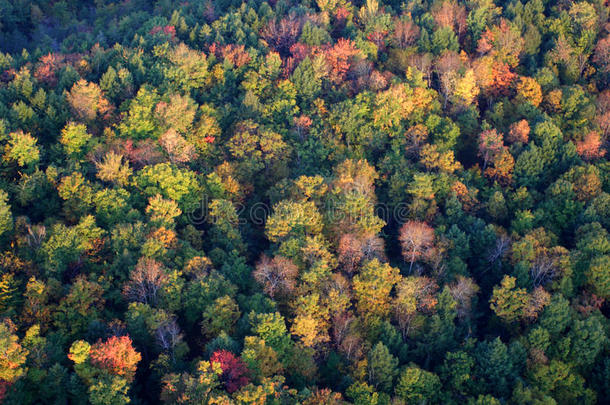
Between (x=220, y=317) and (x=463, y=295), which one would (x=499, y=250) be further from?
(x=220, y=317)

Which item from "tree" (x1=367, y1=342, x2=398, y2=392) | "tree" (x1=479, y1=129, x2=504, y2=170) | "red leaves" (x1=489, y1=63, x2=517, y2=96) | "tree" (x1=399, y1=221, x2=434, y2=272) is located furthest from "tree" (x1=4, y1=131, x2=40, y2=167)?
"red leaves" (x1=489, y1=63, x2=517, y2=96)

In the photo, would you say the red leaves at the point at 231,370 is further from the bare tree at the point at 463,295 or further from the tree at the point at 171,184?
the bare tree at the point at 463,295

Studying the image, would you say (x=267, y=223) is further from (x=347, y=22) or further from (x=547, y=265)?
(x=347, y=22)

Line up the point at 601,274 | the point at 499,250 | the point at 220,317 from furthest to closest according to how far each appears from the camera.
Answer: the point at 499,250
the point at 601,274
the point at 220,317

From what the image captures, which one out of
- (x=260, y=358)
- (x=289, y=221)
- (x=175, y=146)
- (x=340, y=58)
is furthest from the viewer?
(x=340, y=58)

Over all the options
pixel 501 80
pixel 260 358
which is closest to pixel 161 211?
pixel 260 358

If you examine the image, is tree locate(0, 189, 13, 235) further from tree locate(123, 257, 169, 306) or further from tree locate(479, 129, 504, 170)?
tree locate(479, 129, 504, 170)
